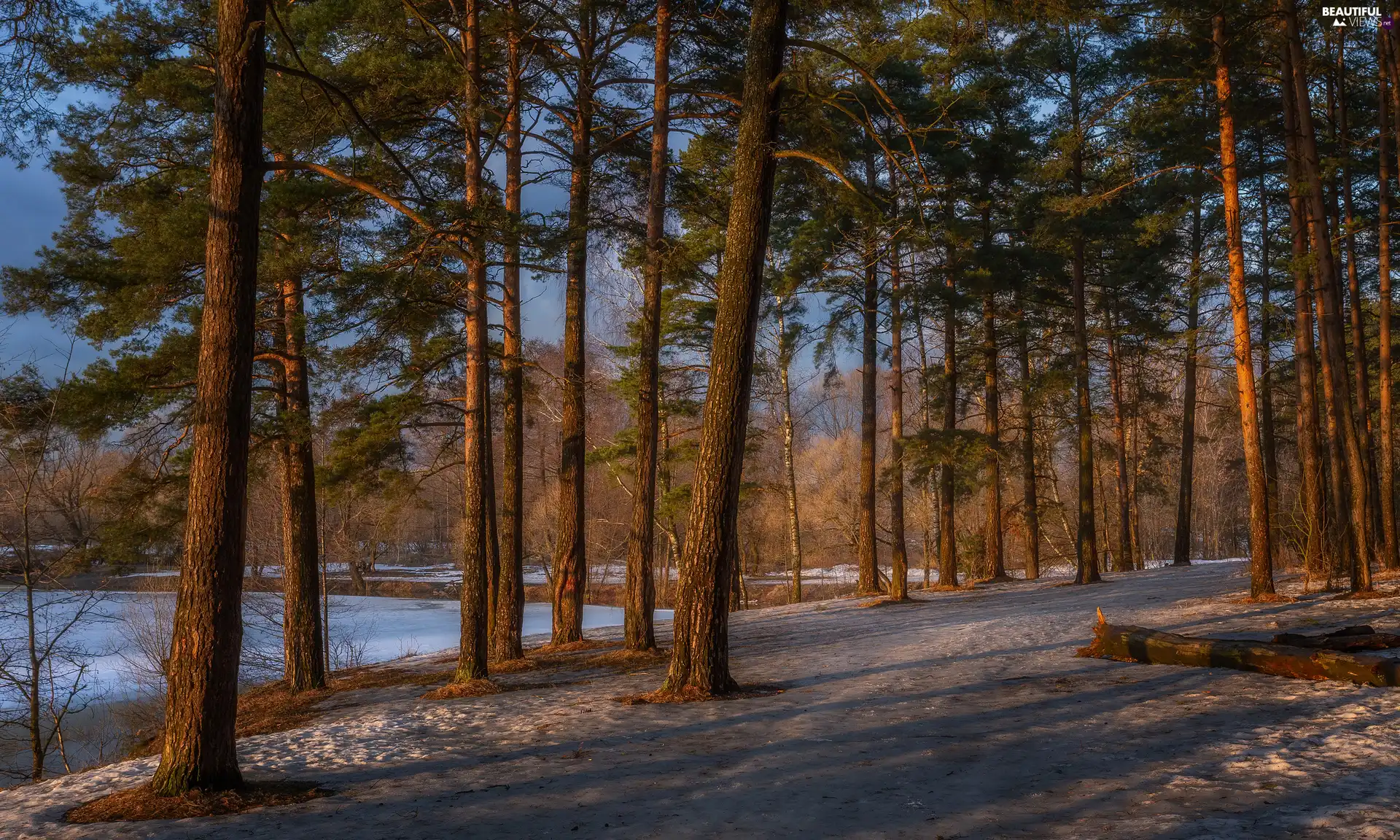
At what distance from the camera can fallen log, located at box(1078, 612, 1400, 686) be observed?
695 cm

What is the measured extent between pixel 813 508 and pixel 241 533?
35.8 m

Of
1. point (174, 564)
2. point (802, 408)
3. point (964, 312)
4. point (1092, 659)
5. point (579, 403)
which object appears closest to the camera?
point (1092, 659)

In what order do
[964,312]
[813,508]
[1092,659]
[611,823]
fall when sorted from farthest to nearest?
[813,508], [964,312], [1092,659], [611,823]

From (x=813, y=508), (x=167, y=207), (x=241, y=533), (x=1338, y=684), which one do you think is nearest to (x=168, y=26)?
(x=167, y=207)

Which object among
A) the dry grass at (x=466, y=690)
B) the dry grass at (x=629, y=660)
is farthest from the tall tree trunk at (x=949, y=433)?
the dry grass at (x=466, y=690)

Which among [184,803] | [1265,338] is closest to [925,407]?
[1265,338]

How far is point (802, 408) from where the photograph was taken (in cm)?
2955

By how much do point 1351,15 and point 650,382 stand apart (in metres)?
11.7

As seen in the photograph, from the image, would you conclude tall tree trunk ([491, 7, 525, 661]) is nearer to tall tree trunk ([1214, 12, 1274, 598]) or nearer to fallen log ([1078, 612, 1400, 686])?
fallen log ([1078, 612, 1400, 686])

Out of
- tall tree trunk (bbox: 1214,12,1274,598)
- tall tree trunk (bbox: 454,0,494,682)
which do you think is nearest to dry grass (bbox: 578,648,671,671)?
tall tree trunk (bbox: 454,0,494,682)

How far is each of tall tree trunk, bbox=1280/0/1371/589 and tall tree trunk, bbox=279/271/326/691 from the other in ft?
48.2

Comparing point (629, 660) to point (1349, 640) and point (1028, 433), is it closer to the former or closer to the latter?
point (1349, 640)

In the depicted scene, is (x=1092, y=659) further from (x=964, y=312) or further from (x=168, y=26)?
(x=168, y=26)

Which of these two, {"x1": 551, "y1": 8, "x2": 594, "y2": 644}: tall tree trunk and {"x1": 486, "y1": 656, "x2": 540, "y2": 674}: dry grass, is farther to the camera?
{"x1": 551, "y1": 8, "x2": 594, "y2": 644}: tall tree trunk
